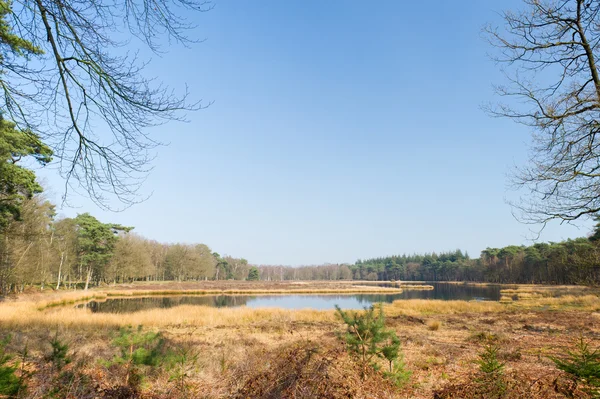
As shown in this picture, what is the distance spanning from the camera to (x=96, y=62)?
12.6 ft

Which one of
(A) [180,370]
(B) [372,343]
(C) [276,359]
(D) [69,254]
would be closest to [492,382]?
(B) [372,343]

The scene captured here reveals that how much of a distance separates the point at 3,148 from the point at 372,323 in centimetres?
1582

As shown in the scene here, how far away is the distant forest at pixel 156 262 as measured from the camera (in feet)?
83.0

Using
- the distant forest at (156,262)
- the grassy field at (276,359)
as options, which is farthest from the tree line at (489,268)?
the grassy field at (276,359)

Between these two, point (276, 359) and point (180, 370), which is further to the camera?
point (180, 370)

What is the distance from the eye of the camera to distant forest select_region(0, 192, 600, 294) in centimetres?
→ 2530

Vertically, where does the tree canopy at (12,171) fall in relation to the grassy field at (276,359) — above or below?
above

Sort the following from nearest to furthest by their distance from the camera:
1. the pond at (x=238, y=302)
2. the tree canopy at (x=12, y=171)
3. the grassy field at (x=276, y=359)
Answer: the grassy field at (x=276, y=359)
the tree canopy at (x=12, y=171)
the pond at (x=238, y=302)

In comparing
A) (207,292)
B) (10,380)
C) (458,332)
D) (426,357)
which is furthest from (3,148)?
(207,292)

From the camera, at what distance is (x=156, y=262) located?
260 feet

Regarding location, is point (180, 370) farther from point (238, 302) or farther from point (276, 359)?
point (238, 302)

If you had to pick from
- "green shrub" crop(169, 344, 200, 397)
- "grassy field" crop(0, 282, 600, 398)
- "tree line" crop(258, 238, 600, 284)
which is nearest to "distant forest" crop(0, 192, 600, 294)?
"tree line" crop(258, 238, 600, 284)

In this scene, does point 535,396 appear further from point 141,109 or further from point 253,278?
point 253,278

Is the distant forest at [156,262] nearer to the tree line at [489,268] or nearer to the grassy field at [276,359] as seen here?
the tree line at [489,268]
